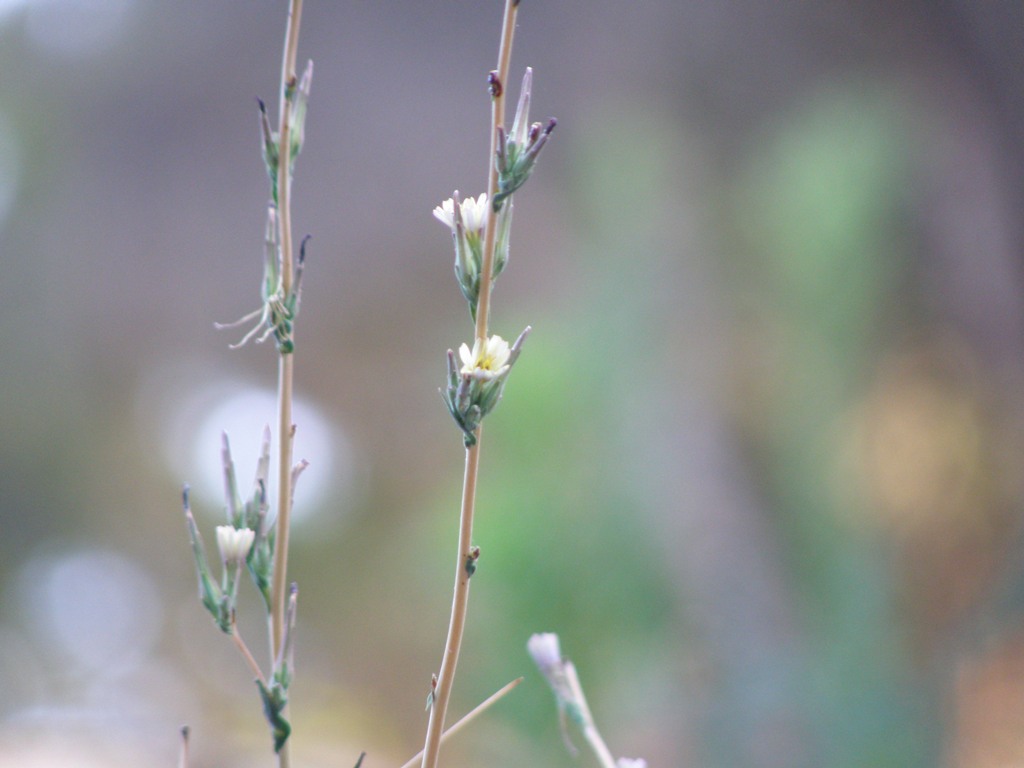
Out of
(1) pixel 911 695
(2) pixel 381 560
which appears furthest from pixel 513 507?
(2) pixel 381 560

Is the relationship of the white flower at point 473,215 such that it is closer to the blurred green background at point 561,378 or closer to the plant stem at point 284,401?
the plant stem at point 284,401

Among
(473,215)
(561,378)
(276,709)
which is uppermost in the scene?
(561,378)

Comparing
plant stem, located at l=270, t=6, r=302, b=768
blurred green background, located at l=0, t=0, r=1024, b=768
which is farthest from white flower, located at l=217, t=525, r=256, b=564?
blurred green background, located at l=0, t=0, r=1024, b=768

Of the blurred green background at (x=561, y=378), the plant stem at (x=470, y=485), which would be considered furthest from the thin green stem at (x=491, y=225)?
the blurred green background at (x=561, y=378)

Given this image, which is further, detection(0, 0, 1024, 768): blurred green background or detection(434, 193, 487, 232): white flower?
detection(0, 0, 1024, 768): blurred green background

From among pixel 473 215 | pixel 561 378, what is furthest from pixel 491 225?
pixel 561 378

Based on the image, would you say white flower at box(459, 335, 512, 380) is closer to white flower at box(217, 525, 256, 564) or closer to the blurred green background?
white flower at box(217, 525, 256, 564)

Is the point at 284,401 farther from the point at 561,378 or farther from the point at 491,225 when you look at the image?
the point at 561,378
